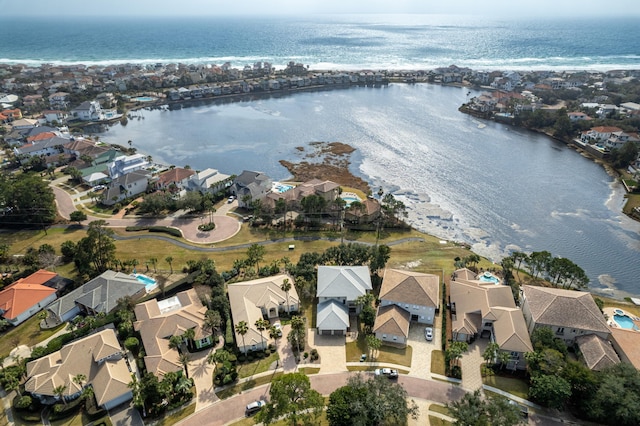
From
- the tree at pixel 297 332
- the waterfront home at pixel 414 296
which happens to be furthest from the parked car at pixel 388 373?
the waterfront home at pixel 414 296

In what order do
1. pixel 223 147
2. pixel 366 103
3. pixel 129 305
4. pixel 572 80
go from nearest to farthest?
pixel 129 305 < pixel 223 147 < pixel 366 103 < pixel 572 80

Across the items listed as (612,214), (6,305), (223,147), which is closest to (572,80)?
(612,214)

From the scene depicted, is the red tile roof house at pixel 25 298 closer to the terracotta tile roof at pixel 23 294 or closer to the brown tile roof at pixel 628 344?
the terracotta tile roof at pixel 23 294

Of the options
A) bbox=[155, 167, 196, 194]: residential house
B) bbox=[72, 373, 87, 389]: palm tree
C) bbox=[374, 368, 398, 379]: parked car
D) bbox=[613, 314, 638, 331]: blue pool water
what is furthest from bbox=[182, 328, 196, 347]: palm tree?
bbox=[613, 314, 638, 331]: blue pool water

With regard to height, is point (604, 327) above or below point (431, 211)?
above

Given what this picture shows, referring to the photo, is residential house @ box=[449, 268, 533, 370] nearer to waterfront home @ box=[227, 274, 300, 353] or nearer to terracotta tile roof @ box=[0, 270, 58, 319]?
waterfront home @ box=[227, 274, 300, 353]

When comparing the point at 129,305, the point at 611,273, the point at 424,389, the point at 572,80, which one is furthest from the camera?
the point at 572,80

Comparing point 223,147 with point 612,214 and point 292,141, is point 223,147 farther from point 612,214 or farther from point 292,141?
point 612,214

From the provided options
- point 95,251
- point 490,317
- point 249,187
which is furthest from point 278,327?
point 249,187
